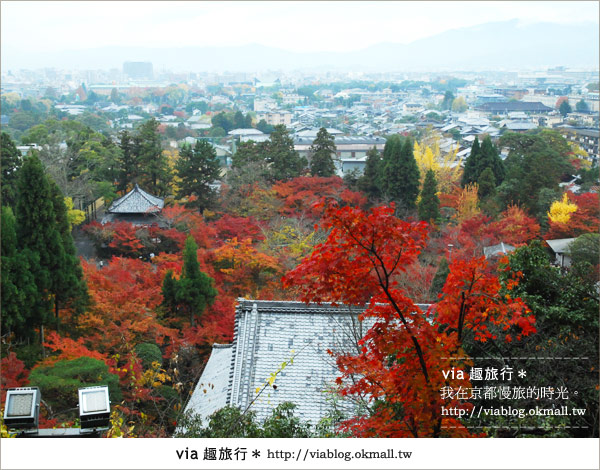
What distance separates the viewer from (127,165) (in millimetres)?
19406

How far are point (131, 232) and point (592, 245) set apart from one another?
1059cm

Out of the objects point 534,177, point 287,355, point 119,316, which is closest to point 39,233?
point 119,316

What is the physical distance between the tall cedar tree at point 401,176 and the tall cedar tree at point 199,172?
16.6ft

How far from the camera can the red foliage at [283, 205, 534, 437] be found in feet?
12.9

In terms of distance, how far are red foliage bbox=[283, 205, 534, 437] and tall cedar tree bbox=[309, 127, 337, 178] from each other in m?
15.1

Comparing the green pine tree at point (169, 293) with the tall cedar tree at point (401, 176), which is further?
the tall cedar tree at point (401, 176)

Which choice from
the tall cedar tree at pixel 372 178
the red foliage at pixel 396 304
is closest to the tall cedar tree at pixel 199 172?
the tall cedar tree at pixel 372 178

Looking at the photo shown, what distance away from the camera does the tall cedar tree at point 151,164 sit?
761 inches

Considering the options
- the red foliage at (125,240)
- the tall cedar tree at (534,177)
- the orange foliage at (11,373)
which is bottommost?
the red foliage at (125,240)

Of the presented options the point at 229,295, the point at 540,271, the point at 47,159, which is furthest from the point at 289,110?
the point at 540,271

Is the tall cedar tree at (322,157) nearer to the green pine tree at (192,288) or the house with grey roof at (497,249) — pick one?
the house with grey roof at (497,249)

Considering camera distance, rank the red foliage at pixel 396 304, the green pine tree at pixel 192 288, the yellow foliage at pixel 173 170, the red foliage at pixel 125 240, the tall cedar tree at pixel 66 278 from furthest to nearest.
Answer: the yellow foliage at pixel 173 170
the red foliage at pixel 125 240
the green pine tree at pixel 192 288
the tall cedar tree at pixel 66 278
the red foliage at pixel 396 304

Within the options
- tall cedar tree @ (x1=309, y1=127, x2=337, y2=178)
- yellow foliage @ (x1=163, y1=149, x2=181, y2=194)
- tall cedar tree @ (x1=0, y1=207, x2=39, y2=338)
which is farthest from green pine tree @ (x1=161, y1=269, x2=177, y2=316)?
tall cedar tree @ (x1=309, y1=127, x2=337, y2=178)

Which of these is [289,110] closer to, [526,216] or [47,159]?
[47,159]
